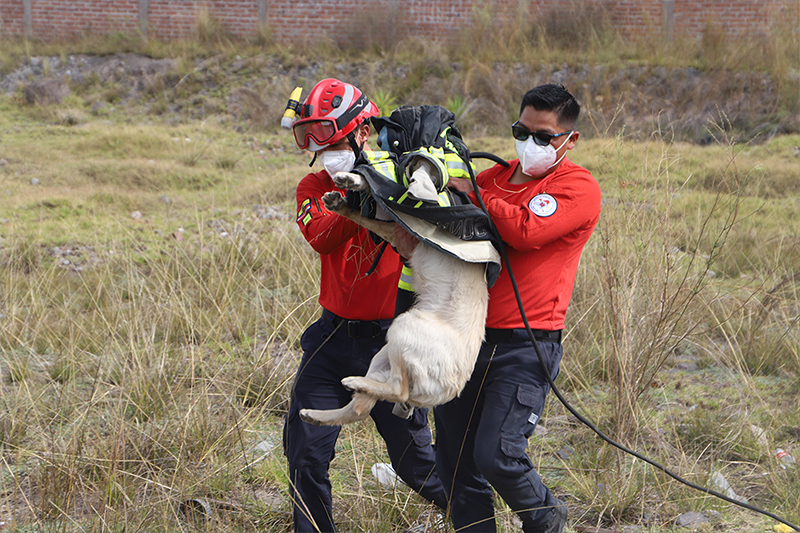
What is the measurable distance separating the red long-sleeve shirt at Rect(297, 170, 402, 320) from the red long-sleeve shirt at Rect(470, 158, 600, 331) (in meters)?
0.54

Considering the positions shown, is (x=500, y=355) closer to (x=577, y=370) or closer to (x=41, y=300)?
(x=577, y=370)

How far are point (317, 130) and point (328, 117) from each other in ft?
0.25

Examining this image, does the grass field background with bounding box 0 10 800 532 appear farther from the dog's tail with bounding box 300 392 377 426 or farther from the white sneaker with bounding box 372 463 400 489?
the dog's tail with bounding box 300 392 377 426

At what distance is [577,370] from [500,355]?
215 centimetres

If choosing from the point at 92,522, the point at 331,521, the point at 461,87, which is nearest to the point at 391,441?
the point at 331,521

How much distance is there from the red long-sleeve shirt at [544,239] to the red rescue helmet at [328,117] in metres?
0.69

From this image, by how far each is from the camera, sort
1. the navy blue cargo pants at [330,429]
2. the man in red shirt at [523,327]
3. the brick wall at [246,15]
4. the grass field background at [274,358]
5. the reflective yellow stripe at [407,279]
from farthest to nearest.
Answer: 1. the brick wall at [246,15]
2. the grass field background at [274,358]
3. the navy blue cargo pants at [330,429]
4. the reflective yellow stripe at [407,279]
5. the man in red shirt at [523,327]

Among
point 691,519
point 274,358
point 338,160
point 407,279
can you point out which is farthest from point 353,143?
point 691,519

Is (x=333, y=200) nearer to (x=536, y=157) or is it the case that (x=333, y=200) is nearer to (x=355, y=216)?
(x=355, y=216)

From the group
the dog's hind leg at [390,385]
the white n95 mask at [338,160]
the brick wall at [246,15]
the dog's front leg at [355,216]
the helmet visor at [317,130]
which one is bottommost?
the dog's hind leg at [390,385]

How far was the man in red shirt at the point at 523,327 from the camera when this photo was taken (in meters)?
2.30

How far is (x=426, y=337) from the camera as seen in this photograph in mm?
2176

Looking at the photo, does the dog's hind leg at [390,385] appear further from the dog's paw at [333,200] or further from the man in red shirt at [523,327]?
the dog's paw at [333,200]

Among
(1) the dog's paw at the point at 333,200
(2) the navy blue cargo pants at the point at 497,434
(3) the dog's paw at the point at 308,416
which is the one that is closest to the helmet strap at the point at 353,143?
(1) the dog's paw at the point at 333,200
